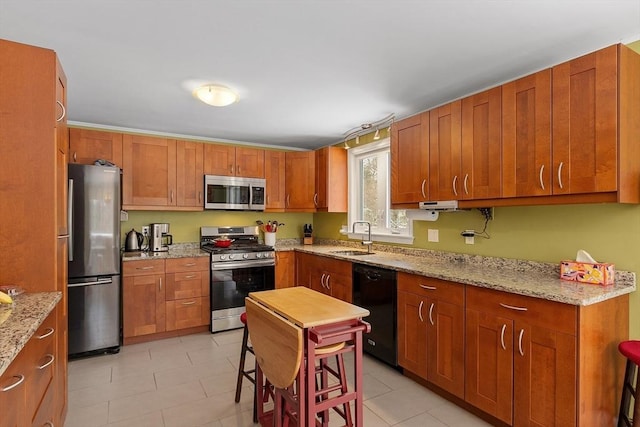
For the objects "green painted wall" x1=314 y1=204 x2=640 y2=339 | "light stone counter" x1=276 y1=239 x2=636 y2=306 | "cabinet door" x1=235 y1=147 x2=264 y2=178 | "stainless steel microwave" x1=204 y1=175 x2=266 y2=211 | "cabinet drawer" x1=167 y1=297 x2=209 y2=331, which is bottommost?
"cabinet drawer" x1=167 y1=297 x2=209 y2=331

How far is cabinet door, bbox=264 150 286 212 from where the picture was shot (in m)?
4.82

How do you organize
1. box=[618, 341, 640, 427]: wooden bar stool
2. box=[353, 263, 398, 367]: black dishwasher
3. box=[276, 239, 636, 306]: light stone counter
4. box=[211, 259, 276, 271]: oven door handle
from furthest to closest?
1. box=[211, 259, 276, 271]: oven door handle
2. box=[353, 263, 398, 367]: black dishwasher
3. box=[276, 239, 636, 306]: light stone counter
4. box=[618, 341, 640, 427]: wooden bar stool

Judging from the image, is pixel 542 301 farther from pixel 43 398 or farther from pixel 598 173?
pixel 43 398

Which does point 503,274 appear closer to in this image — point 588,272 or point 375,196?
point 588,272

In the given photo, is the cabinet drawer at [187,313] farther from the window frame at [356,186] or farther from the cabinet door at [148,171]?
→ the window frame at [356,186]

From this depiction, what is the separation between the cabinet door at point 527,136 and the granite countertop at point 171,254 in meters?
3.24

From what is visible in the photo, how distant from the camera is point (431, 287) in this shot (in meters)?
2.62

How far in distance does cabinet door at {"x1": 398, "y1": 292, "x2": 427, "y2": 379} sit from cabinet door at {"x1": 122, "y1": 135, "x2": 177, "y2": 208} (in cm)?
296

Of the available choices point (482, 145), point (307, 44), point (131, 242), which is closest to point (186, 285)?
point (131, 242)

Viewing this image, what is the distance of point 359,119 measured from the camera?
389cm

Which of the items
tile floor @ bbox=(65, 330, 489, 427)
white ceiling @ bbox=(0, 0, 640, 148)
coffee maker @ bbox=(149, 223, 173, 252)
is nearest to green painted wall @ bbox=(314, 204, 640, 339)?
white ceiling @ bbox=(0, 0, 640, 148)

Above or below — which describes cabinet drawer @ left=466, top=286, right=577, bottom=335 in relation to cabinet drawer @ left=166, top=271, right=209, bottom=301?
above

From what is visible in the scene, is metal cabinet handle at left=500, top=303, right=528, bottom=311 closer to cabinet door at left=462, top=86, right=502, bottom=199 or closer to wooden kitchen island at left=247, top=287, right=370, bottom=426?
cabinet door at left=462, top=86, right=502, bottom=199

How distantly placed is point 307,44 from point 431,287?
194cm
